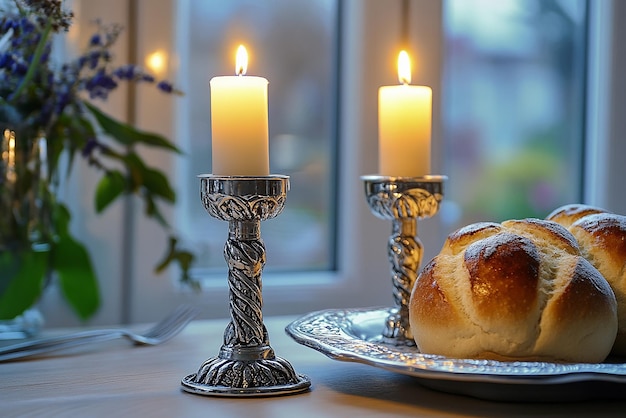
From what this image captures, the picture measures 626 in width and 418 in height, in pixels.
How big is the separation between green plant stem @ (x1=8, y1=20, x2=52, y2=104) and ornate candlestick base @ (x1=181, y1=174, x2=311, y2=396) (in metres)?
0.29

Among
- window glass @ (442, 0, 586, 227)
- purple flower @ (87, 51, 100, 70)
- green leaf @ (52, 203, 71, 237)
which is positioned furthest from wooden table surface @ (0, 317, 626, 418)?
window glass @ (442, 0, 586, 227)

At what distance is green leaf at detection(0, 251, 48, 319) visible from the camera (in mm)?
950

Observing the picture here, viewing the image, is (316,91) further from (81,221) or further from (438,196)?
(438,196)

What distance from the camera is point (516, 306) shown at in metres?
0.67

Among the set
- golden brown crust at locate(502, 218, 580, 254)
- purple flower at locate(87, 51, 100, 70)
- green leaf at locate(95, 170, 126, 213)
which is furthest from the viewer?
green leaf at locate(95, 170, 126, 213)

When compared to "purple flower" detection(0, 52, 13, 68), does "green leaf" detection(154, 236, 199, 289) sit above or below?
below

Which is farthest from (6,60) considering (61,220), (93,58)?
(61,220)

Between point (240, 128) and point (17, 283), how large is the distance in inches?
15.8

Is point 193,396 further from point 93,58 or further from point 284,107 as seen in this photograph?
point 284,107

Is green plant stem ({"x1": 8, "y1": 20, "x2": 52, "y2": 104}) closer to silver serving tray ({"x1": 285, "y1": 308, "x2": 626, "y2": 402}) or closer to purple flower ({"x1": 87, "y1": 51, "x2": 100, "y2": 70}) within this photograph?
Answer: purple flower ({"x1": 87, "y1": 51, "x2": 100, "y2": 70})

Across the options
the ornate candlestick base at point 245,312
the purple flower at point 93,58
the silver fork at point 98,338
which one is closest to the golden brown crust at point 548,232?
the ornate candlestick base at point 245,312

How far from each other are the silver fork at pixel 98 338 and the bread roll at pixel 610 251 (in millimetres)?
472

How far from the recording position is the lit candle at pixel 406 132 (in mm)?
896

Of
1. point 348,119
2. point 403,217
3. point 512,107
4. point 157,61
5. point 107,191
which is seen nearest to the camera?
point 403,217
